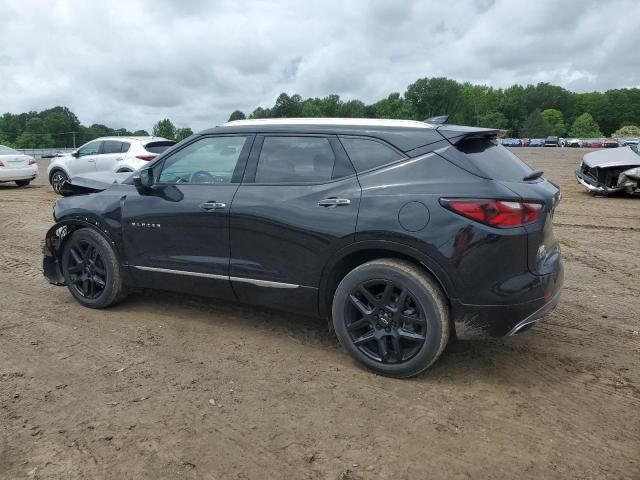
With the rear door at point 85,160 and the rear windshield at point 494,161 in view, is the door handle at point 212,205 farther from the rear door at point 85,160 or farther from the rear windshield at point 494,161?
the rear door at point 85,160

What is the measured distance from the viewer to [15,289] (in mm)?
5504

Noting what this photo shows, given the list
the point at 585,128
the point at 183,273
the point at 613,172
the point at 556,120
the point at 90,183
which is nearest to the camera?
the point at 183,273

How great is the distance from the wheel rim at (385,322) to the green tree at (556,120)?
146m

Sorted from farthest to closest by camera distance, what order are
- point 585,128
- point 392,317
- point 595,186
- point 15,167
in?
1. point 585,128
2. point 15,167
3. point 595,186
4. point 392,317

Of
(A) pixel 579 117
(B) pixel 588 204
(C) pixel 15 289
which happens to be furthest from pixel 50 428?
(A) pixel 579 117

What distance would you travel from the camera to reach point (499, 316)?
3.23 m

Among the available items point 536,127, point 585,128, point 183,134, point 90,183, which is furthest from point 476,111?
point 90,183

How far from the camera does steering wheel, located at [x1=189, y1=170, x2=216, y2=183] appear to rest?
4.24m

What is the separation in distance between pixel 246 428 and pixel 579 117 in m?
156

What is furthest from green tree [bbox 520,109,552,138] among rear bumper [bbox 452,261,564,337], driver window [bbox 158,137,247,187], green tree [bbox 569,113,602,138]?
rear bumper [bbox 452,261,564,337]

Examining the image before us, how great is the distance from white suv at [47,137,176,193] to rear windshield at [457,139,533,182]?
10.2m

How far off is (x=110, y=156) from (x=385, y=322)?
12.3 metres

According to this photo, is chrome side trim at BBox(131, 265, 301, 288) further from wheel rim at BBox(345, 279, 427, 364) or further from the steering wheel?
the steering wheel

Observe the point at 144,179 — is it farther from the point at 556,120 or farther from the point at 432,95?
the point at 556,120
